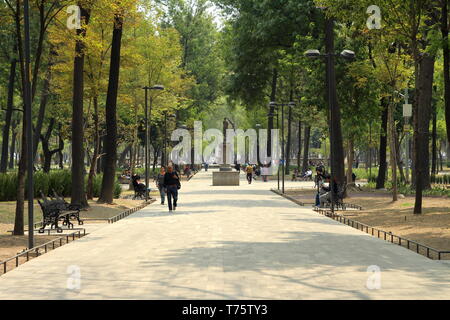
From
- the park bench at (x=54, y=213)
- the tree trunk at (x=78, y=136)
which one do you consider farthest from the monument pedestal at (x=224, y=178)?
the park bench at (x=54, y=213)

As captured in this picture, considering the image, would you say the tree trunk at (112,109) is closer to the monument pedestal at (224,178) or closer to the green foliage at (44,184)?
the green foliage at (44,184)

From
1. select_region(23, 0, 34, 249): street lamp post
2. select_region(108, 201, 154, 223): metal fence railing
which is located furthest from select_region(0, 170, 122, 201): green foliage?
select_region(23, 0, 34, 249): street lamp post

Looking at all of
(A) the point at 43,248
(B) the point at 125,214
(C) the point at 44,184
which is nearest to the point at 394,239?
(A) the point at 43,248

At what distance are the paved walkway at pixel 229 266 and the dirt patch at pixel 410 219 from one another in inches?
50.6

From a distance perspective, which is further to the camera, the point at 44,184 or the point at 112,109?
the point at 44,184

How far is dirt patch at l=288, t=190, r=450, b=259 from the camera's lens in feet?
66.3

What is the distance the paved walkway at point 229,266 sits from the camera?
1152 cm

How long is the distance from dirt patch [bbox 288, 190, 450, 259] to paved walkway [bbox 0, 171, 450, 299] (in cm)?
128

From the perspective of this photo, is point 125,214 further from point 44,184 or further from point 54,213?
point 44,184

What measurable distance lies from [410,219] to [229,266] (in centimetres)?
1284

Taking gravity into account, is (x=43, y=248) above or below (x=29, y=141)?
below

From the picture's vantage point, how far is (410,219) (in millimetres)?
25844
